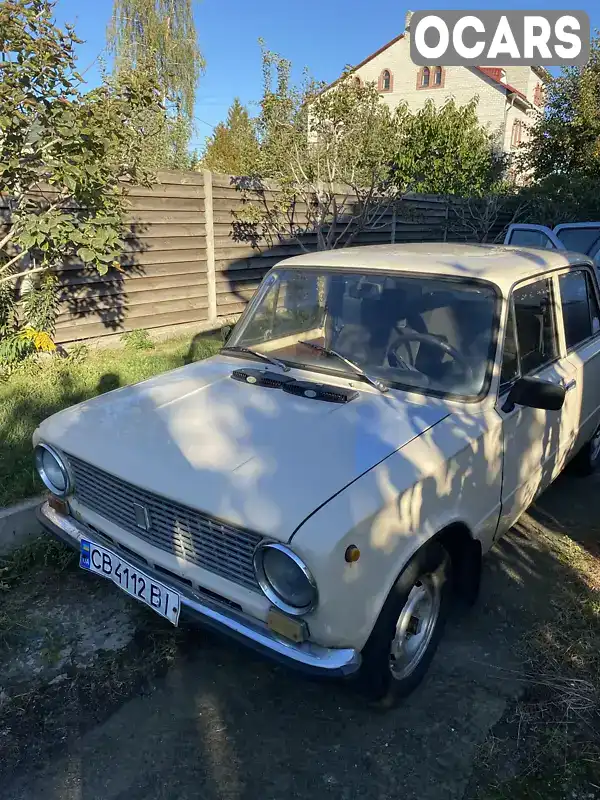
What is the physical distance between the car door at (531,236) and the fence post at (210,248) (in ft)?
12.4

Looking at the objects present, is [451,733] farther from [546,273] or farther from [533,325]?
[546,273]

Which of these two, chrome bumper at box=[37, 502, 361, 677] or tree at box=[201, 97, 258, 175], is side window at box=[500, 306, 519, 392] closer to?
chrome bumper at box=[37, 502, 361, 677]

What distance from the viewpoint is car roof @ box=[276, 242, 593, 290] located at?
3.05m

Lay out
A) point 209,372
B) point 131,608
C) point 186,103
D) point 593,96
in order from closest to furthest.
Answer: point 131,608
point 209,372
point 593,96
point 186,103

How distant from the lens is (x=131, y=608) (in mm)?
3043

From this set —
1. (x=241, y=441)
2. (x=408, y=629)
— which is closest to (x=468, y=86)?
(x=241, y=441)

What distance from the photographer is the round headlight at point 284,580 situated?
6.35 ft

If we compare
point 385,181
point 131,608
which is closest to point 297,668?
point 131,608

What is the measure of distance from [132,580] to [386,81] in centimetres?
3661

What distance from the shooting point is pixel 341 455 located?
7.45ft

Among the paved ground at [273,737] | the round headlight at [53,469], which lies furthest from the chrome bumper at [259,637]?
the round headlight at [53,469]

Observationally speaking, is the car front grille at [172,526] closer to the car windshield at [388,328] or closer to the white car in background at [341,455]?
the white car in background at [341,455]

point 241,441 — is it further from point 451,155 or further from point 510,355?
point 451,155

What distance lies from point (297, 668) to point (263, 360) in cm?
176
